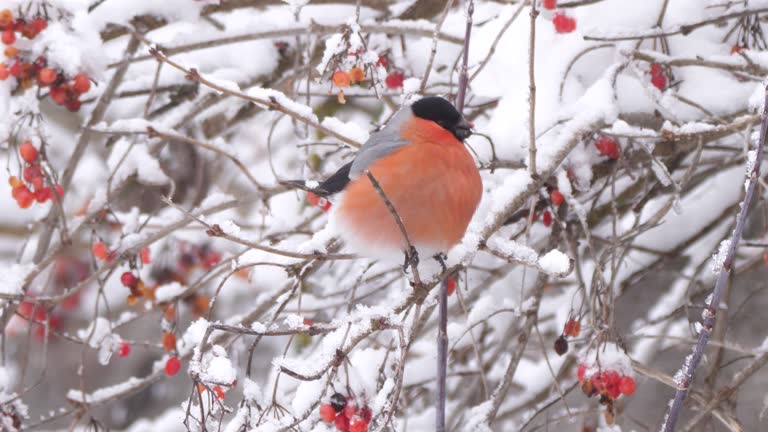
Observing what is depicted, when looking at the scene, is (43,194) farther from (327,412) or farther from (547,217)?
(547,217)

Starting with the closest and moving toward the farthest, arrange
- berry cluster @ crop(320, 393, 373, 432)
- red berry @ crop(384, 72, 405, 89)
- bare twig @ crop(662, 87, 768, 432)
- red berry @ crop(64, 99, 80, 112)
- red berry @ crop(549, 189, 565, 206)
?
bare twig @ crop(662, 87, 768, 432)
berry cluster @ crop(320, 393, 373, 432)
red berry @ crop(549, 189, 565, 206)
red berry @ crop(64, 99, 80, 112)
red berry @ crop(384, 72, 405, 89)

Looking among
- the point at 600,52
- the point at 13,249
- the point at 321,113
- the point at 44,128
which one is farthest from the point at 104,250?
the point at 13,249

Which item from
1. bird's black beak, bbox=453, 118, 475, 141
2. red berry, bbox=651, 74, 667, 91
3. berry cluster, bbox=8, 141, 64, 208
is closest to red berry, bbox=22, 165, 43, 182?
berry cluster, bbox=8, 141, 64, 208

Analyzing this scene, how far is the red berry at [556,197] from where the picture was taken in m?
2.16

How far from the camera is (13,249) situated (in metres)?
5.23

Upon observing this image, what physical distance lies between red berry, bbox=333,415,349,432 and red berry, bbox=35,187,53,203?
1129 mm

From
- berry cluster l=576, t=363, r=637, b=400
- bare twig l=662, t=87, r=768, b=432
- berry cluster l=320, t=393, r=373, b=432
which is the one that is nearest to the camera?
bare twig l=662, t=87, r=768, b=432

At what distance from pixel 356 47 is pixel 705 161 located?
3.91 feet

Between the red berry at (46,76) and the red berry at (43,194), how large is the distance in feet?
0.91

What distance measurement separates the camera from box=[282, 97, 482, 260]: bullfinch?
1.88 m

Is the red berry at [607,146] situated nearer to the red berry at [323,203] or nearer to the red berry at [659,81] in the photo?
the red berry at [659,81]

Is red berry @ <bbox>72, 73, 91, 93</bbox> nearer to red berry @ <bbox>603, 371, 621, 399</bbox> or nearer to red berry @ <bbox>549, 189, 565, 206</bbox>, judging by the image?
red berry @ <bbox>549, 189, 565, 206</bbox>

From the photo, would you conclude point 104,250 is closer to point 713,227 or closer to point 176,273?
point 176,273

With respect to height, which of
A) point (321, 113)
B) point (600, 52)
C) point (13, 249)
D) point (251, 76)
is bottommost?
point (600, 52)
